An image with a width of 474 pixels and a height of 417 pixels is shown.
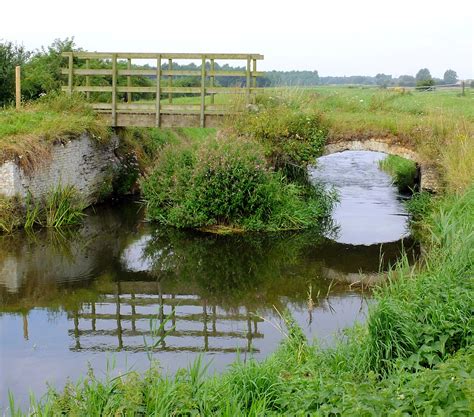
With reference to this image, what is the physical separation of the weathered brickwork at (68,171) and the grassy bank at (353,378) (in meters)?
9.08

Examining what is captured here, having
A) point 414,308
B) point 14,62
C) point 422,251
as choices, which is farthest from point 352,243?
point 14,62

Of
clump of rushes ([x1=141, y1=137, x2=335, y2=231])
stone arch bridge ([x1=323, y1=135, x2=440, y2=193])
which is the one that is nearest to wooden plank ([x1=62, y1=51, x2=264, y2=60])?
clump of rushes ([x1=141, y1=137, x2=335, y2=231])

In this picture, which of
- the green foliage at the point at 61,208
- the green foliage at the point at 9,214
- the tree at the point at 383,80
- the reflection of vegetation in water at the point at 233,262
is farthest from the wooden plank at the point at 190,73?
the tree at the point at 383,80

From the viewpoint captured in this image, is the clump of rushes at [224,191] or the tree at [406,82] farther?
the tree at [406,82]

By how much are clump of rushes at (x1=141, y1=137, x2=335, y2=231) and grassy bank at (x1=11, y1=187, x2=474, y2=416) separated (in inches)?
278

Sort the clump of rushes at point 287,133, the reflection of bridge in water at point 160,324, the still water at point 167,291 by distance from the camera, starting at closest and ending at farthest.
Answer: the still water at point 167,291
the reflection of bridge in water at point 160,324
the clump of rushes at point 287,133

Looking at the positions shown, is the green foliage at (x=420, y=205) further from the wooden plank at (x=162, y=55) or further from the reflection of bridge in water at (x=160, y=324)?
the reflection of bridge in water at (x=160, y=324)

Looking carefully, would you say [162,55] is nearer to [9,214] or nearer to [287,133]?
[287,133]

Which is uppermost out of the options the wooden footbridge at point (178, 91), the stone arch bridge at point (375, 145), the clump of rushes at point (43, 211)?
the wooden footbridge at point (178, 91)

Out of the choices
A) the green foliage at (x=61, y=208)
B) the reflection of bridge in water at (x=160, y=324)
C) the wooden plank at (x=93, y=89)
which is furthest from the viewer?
the wooden plank at (x=93, y=89)

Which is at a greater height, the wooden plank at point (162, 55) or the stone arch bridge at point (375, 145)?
the wooden plank at point (162, 55)

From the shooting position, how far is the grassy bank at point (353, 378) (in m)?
5.65

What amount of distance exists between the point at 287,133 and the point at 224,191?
104 inches

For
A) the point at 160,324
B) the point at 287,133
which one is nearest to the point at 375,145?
the point at 287,133
